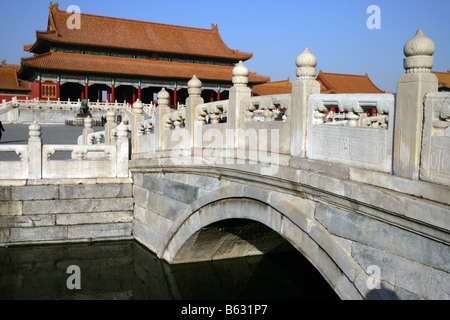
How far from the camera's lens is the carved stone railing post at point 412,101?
3480 mm

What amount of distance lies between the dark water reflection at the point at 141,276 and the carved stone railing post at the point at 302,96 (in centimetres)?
375

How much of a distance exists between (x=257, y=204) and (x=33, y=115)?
2555 centimetres

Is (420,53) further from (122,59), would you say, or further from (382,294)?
(122,59)

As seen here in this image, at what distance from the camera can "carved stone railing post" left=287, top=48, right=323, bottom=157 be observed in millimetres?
4816

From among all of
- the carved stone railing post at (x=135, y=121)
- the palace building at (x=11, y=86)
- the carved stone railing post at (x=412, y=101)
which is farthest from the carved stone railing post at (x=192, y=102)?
the palace building at (x=11, y=86)

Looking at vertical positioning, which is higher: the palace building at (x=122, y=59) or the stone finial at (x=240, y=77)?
the palace building at (x=122, y=59)

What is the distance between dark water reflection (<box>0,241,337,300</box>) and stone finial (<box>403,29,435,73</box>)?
513 cm

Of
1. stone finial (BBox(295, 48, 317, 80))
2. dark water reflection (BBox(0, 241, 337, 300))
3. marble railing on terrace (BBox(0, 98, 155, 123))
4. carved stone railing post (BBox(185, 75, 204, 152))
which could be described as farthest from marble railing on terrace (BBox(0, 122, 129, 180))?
marble railing on terrace (BBox(0, 98, 155, 123))

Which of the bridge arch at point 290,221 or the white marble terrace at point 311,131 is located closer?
the white marble terrace at point 311,131

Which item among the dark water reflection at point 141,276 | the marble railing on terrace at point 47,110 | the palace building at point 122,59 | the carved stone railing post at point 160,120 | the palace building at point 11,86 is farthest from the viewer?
the palace building at point 11,86

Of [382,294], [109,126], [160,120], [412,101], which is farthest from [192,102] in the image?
[109,126]

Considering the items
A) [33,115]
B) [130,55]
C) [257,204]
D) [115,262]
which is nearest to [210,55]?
[130,55]

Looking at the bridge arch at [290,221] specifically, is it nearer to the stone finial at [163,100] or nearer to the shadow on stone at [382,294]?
the shadow on stone at [382,294]

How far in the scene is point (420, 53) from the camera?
348 cm
